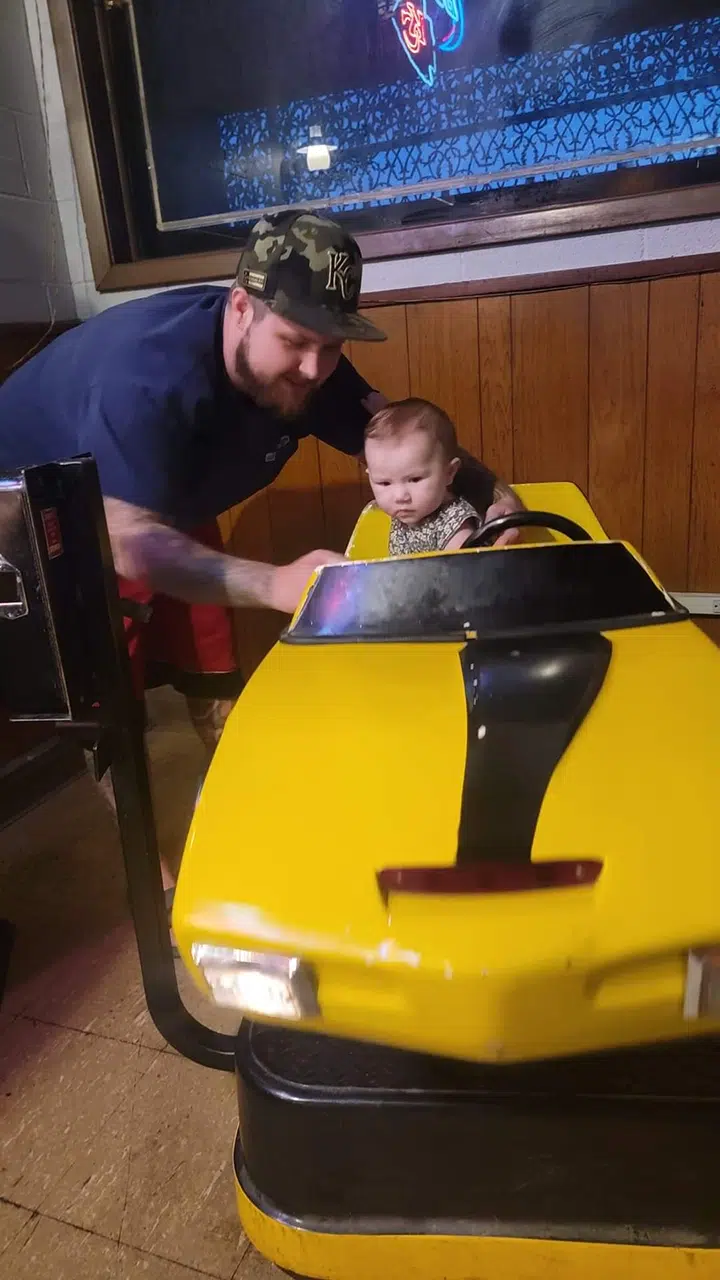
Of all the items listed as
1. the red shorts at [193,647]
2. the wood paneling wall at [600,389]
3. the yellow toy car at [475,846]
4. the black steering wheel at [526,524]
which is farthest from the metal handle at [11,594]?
the wood paneling wall at [600,389]

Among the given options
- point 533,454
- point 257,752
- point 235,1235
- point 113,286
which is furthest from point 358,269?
point 235,1235

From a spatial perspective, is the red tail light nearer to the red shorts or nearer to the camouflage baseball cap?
the camouflage baseball cap

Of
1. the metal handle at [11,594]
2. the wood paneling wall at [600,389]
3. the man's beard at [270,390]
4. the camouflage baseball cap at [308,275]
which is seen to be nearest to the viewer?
the metal handle at [11,594]

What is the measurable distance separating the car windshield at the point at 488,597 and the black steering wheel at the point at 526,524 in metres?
0.19

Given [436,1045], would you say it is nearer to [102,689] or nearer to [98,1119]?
[102,689]

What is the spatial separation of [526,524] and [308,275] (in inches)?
20.8

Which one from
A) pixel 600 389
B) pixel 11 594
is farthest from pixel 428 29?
pixel 11 594

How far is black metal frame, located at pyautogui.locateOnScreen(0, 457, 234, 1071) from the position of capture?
0.93 metres

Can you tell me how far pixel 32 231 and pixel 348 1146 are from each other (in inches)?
88.8

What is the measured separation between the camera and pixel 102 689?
1.00 m

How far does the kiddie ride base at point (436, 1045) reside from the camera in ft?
2.15

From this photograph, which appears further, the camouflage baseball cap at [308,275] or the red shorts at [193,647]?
the red shorts at [193,647]

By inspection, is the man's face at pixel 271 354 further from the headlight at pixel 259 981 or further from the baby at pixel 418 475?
the headlight at pixel 259 981

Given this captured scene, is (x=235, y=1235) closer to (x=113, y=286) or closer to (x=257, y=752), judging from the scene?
(x=257, y=752)
